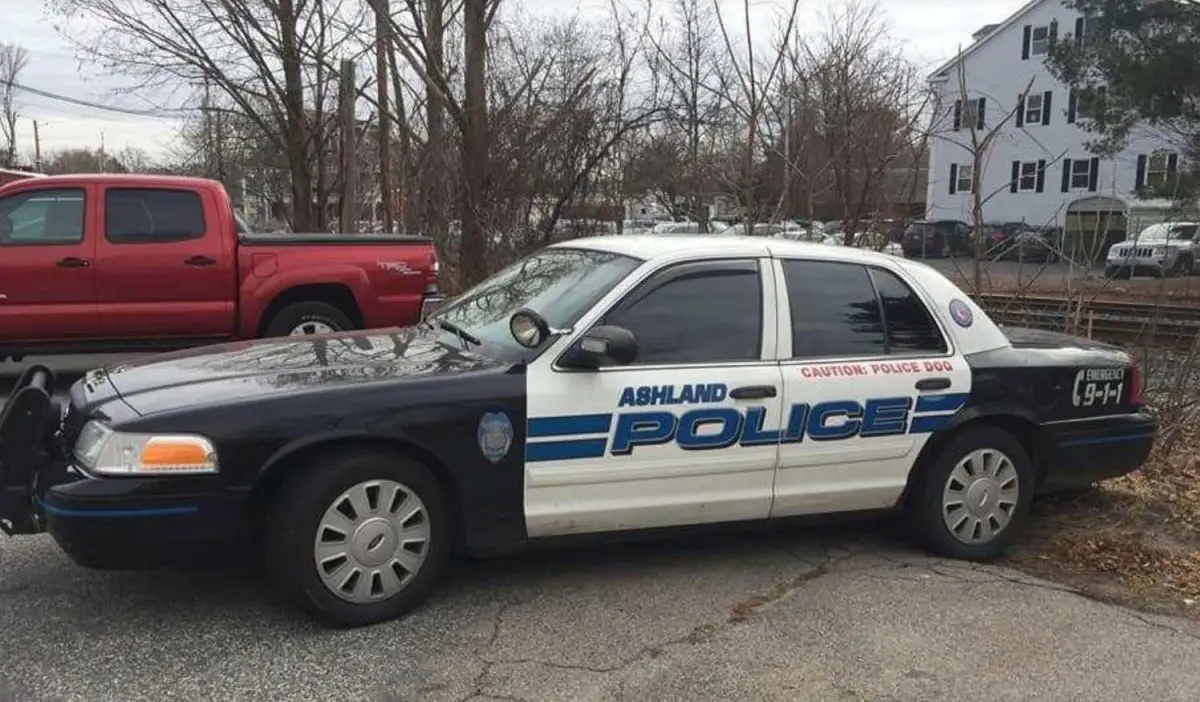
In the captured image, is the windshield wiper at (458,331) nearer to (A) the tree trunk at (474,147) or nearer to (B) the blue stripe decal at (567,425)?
(B) the blue stripe decal at (567,425)

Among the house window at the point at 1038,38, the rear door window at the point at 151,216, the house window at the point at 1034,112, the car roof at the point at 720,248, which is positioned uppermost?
the house window at the point at 1038,38

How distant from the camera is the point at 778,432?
4.30 m

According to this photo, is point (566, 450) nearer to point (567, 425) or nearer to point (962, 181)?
point (567, 425)

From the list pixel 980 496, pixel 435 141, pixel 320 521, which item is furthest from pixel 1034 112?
pixel 320 521

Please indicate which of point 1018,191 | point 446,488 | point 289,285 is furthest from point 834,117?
point 1018,191

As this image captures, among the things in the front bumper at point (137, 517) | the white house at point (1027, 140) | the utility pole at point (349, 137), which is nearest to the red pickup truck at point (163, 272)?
the front bumper at point (137, 517)

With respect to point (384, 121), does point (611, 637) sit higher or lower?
lower

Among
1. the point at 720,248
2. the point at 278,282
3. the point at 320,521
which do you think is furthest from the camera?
the point at 278,282

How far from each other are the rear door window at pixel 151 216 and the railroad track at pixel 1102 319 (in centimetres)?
659

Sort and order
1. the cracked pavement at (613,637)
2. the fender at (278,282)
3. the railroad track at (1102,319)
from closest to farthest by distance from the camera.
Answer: the cracked pavement at (613,637)
the railroad track at (1102,319)
the fender at (278,282)

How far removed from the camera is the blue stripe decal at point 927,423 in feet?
14.9

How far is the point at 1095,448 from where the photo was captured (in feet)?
16.2

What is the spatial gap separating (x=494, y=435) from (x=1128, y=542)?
3.23 metres

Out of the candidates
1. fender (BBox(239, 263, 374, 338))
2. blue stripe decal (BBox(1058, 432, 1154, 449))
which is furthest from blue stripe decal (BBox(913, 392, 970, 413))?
fender (BBox(239, 263, 374, 338))
